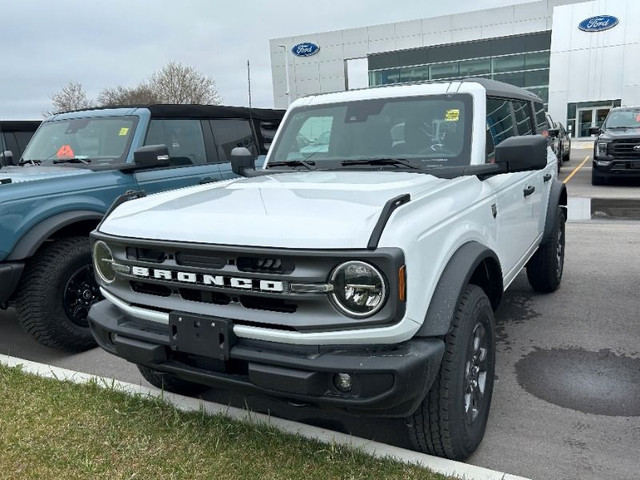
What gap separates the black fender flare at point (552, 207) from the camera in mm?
4941

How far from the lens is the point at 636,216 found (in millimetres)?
9664

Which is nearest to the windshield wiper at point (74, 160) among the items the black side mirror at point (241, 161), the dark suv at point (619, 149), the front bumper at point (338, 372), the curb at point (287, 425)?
the black side mirror at point (241, 161)

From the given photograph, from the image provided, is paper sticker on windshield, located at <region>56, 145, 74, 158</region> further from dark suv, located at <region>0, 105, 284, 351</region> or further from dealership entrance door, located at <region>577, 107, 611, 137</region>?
dealership entrance door, located at <region>577, 107, 611, 137</region>

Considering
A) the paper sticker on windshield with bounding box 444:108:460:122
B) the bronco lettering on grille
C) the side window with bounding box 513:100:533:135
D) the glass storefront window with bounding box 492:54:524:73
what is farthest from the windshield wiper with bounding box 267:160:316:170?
the glass storefront window with bounding box 492:54:524:73

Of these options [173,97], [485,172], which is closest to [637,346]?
[485,172]

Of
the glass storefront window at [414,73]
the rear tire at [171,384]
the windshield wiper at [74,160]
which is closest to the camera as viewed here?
the rear tire at [171,384]

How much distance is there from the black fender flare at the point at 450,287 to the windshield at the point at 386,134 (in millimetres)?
868

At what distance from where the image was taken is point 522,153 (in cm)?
314

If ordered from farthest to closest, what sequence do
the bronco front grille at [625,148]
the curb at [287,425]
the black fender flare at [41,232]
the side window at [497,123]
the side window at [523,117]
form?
the bronco front grille at [625,148]
the side window at [523,117]
the black fender flare at [41,232]
the side window at [497,123]
the curb at [287,425]

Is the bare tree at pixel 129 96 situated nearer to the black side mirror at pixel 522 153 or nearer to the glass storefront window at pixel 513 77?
the glass storefront window at pixel 513 77

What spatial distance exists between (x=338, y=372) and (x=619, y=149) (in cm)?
1334

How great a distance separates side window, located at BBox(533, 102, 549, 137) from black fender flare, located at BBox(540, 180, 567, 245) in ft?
1.72

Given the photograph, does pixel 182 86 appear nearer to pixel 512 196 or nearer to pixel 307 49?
pixel 307 49

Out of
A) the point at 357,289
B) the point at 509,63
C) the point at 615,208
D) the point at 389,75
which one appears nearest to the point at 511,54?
the point at 509,63
